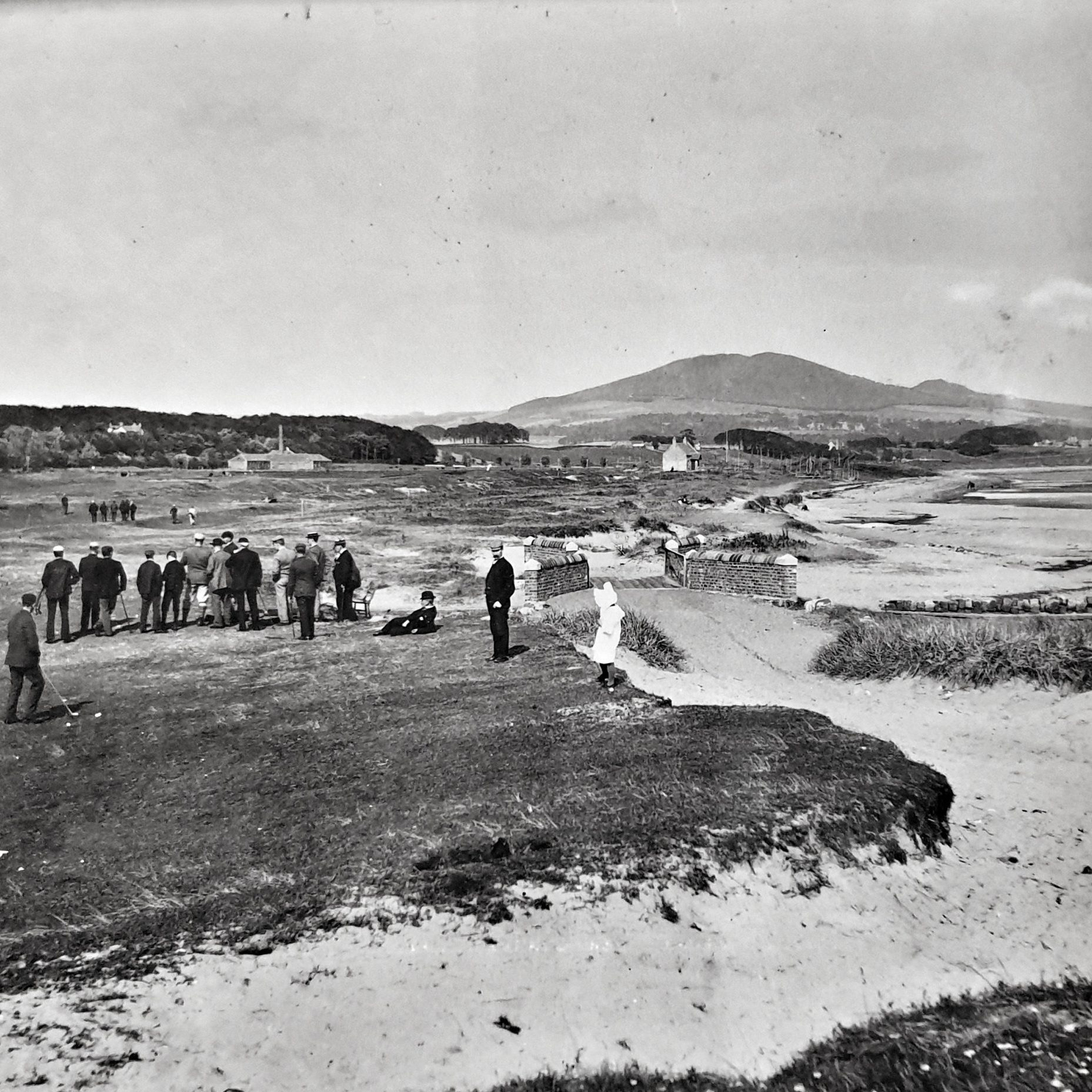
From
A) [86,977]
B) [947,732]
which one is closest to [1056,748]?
[947,732]

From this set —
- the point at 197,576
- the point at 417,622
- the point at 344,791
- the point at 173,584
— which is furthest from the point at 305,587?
the point at 344,791

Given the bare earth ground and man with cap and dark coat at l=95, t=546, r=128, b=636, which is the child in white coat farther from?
man with cap and dark coat at l=95, t=546, r=128, b=636

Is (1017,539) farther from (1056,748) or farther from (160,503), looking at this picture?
(160,503)

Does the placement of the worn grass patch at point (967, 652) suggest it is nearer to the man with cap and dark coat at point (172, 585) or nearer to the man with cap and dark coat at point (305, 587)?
the man with cap and dark coat at point (305, 587)

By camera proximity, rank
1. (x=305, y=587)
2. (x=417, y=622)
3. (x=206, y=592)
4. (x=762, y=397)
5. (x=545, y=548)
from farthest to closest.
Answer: (x=762, y=397) < (x=545, y=548) < (x=417, y=622) < (x=305, y=587) < (x=206, y=592)

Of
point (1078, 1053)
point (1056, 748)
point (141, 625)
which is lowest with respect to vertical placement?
point (1078, 1053)

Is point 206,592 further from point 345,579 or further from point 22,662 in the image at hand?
point 22,662
